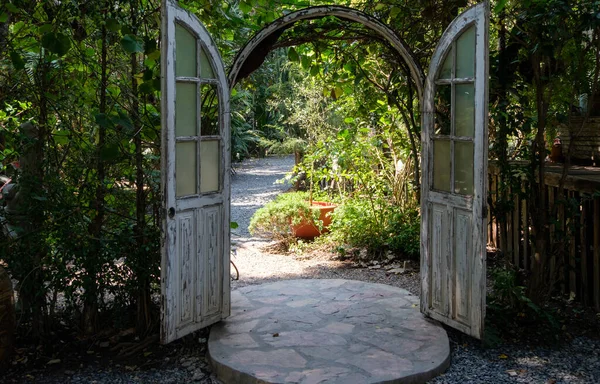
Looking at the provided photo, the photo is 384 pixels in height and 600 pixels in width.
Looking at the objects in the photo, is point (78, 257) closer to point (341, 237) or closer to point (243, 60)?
point (243, 60)

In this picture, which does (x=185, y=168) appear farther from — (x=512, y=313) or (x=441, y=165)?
(x=512, y=313)

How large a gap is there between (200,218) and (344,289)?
6.75ft

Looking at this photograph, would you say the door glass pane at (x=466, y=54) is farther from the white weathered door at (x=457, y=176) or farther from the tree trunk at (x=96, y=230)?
the tree trunk at (x=96, y=230)

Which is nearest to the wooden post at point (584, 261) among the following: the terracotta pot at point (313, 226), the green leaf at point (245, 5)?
the green leaf at point (245, 5)

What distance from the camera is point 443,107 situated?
5.06 meters

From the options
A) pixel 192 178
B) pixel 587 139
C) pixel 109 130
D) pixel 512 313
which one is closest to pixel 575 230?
pixel 512 313

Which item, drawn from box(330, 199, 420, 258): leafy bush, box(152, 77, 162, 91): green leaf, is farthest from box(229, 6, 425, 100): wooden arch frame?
box(330, 199, 420, 258): leafy bush

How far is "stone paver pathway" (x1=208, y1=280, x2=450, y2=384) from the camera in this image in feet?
13.1

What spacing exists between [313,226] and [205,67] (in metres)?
4.55

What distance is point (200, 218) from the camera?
4.60 m

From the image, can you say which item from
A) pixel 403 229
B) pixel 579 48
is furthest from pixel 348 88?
pixel 579 48

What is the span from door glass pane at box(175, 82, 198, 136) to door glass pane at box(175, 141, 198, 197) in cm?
10

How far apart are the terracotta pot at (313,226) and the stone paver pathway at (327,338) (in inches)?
103

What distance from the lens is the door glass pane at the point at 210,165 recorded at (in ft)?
15.2
